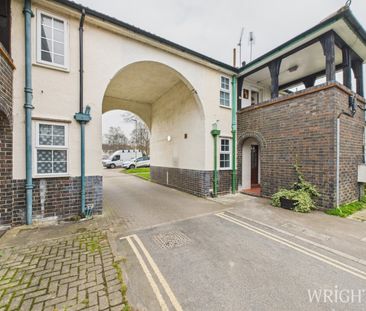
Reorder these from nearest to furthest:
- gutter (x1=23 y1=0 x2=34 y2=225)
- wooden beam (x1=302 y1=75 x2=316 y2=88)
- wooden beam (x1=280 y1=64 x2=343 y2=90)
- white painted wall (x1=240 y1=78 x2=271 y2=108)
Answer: gutter (x1=23 y1=0 x2=34 y2=225) < wooden beam (x1=280 y1=64 x2=343 y2=90) < wooden beam (x1=302 y1=75 x2=316 y2=88) < white painted wall (x1=240 y1=78 x2=271 y2=108)

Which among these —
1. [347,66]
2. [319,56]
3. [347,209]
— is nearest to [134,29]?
[319,56]

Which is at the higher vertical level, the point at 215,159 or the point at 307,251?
the point at 215,159

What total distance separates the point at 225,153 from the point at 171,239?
17.9 feet

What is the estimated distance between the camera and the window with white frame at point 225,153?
8.14 m

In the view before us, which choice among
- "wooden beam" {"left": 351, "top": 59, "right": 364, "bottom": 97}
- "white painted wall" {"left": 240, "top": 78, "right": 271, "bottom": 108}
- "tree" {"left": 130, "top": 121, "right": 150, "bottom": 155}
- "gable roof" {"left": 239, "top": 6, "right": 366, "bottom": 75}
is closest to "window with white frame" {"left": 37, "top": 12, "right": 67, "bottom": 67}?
"gable roof" {"left": 239, "top": 6, "right": 366, "bottom": 75}

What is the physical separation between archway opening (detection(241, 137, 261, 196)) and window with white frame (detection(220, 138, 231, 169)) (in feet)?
3.05

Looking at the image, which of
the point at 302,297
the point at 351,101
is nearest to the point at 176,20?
the point at 351,101

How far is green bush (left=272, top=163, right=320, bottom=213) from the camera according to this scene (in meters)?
5.57

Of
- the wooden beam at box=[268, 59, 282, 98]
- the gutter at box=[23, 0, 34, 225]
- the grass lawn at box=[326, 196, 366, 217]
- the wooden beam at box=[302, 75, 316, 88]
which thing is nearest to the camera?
the gutter at box=[23, 0, 34, 225]

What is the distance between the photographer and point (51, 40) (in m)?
4.65

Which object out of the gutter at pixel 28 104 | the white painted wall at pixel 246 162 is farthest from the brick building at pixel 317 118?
the gutter at pixel 28 104

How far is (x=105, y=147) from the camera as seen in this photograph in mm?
41562

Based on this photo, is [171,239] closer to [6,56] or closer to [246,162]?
[6,56]

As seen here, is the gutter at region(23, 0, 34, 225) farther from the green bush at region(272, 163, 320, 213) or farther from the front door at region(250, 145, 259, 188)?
the front door at region(250, 145, 259, 188)
